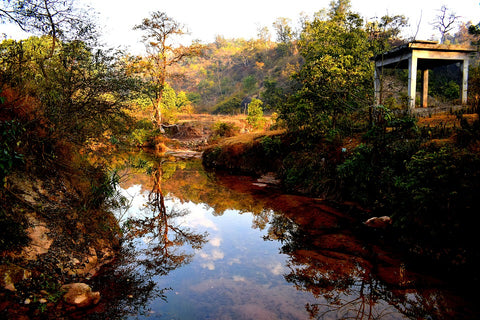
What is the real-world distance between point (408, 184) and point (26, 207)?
734cm

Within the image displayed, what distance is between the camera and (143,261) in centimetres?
583

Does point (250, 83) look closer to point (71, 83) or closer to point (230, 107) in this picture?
point (230, 107)

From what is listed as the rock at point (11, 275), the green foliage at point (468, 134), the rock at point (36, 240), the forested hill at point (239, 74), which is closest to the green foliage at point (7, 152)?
the rock at point (36, 240)

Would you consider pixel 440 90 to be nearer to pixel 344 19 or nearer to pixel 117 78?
pixel 344 19

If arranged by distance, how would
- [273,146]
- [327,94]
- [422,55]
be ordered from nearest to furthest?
[327,94]
[422,55]
[273,146]

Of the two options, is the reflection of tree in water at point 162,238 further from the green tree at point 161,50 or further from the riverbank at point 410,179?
the green tree at point 161,50

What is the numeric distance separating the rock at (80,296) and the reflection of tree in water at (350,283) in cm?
318

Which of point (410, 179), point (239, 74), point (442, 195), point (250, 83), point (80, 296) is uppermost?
point (239, 74)

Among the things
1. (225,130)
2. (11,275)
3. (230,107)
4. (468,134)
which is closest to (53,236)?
(11,275)

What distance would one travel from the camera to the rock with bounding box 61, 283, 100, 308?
4062mm

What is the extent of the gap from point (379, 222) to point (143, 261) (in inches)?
225

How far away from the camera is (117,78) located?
743 centimetres

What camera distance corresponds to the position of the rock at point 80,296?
406cm

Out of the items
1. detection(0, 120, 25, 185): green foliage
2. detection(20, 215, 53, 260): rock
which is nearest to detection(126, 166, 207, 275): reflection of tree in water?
detection(20, 215, 53, 260): rock
